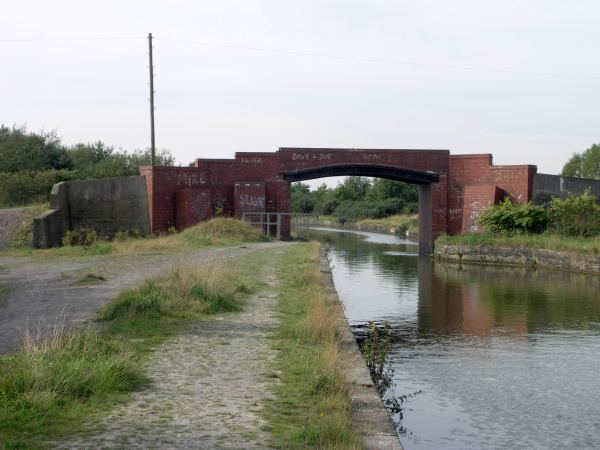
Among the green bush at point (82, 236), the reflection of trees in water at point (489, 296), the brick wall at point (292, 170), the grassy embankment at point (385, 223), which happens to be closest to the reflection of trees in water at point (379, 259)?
the reflection of trees in water at point (489, 296)

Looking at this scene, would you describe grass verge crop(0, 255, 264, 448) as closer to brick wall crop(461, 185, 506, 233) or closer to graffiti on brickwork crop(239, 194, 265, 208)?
graffiti on brickwork crop(239, 194, 265, 208)

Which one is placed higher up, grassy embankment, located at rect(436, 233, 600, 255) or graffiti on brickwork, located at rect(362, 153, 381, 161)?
graffiti on brickwork, located at rect(362, 153, 381, 161)

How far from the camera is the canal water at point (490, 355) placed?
8.07m

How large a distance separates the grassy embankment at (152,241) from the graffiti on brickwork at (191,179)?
119 inches

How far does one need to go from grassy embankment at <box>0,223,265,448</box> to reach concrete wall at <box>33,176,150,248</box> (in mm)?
18414

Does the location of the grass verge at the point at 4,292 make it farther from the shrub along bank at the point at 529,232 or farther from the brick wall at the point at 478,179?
the brick wall at the point at 478,179

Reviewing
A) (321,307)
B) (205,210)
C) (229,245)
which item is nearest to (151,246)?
(229,245)

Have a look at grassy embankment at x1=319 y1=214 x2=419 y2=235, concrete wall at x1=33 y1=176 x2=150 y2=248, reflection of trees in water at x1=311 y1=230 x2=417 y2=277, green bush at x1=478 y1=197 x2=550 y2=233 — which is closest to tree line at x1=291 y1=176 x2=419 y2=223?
grassy embankment at x1=319 y1=214 x2=419 y2=235

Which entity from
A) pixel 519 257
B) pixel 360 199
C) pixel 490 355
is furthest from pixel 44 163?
pixel 360 199

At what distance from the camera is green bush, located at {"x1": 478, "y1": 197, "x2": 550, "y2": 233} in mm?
31031

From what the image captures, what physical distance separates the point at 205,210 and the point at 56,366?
84.8ft

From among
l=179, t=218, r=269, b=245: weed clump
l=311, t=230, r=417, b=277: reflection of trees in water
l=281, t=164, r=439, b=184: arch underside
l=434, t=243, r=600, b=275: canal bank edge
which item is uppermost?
l=281, t=164, r=439, b=184: arch underside

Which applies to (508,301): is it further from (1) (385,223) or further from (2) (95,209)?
(1) (385,223)

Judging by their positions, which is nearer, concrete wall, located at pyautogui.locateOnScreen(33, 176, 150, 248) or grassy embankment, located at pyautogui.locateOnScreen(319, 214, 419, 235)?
concrete wall, located at pyautogui.locateOnScreen(33, 176, 150, 248)
